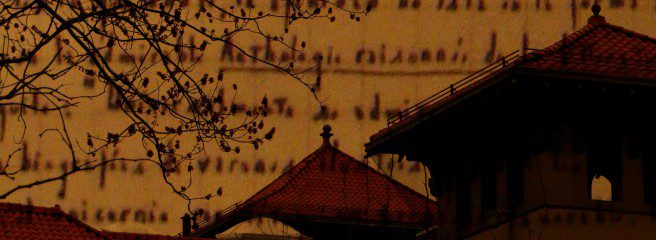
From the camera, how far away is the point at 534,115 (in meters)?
32.5

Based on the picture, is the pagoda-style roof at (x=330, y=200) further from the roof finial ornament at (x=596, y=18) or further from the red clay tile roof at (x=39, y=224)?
the roof finial ornament at (x=596, y=18)

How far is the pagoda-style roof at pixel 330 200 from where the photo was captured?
46.7m

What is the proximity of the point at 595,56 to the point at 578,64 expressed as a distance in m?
0.56

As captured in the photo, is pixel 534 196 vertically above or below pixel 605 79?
below

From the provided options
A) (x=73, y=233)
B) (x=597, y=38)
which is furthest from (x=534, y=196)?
(x=73, y=233)

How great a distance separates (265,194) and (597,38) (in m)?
16.4

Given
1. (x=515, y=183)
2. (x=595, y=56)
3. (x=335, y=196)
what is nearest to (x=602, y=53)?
(x=595, y=56)

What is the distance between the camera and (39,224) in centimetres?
3834

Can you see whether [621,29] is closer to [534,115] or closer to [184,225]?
[534,115]

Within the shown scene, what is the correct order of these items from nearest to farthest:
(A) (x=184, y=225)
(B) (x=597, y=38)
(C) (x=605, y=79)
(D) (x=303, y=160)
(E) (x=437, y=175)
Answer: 1. (C) (x=605, y=79)
2. (B) (x=597, y=38)
3. (E) (x=437, y=175)
4. (A) (x=184, y=225)
5. (D) (x=303, y=160)

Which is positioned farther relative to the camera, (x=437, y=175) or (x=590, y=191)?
(x=437, y=175)

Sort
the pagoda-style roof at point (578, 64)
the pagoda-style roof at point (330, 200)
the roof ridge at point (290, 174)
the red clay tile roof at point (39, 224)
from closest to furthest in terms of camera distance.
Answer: the pagoda-style roof at point (578, 64) < the red clay tile roof at point (39, 224) < the pagoda-style roof at point (330, 200) < the roof ridge at point (290, 174)

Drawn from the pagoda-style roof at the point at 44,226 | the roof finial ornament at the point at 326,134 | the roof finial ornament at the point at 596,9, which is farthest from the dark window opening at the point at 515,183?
the roof finial ornament at the point at 326,134

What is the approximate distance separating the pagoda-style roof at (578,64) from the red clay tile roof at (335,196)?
10043 millimetres
